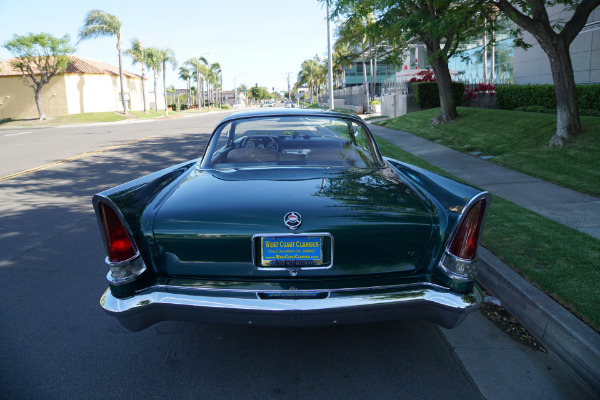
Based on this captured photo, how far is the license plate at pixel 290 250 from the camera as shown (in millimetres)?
2646

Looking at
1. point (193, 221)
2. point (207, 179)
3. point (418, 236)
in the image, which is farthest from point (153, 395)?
point (418, 236)

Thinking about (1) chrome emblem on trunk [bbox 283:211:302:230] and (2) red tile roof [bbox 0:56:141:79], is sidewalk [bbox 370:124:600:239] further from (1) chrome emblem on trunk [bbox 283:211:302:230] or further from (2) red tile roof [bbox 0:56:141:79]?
(2) red tile roof [bbox 0:56:141:79]

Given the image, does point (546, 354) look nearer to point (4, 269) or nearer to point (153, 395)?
point (153, 395)

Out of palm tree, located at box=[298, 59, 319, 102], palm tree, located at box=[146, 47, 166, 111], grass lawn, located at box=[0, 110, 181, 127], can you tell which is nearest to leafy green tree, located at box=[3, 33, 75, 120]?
grass lawn, located at box=[0, 110, 181, 127]

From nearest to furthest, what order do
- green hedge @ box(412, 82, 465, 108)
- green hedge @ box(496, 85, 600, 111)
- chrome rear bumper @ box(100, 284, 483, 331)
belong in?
chrome rear bumper @ box(100, 284, 483, 331) < green hedge @ box(496, 85, 600, 111) < green hedge @ box(412, 82, 465, 108)

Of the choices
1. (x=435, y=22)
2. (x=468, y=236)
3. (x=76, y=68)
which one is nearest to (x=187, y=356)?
(x=468, y=236)

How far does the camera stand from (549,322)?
3266 millimetres

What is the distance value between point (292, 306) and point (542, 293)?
2.11 m

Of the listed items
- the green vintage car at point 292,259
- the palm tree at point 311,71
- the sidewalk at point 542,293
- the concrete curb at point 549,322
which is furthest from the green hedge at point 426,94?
the palm tree at point 311,71

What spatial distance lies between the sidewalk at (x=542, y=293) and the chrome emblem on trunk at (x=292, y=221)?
1.85 m

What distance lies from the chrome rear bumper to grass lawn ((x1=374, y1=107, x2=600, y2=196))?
576 cm

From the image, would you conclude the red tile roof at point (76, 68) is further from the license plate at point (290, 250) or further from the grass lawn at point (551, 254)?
the license plate at point (290, 250)

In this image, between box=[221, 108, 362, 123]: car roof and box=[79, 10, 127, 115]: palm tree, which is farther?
box=[79, 10, 127, 115]: palm tree

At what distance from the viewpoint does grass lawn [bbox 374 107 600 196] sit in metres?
8.44
